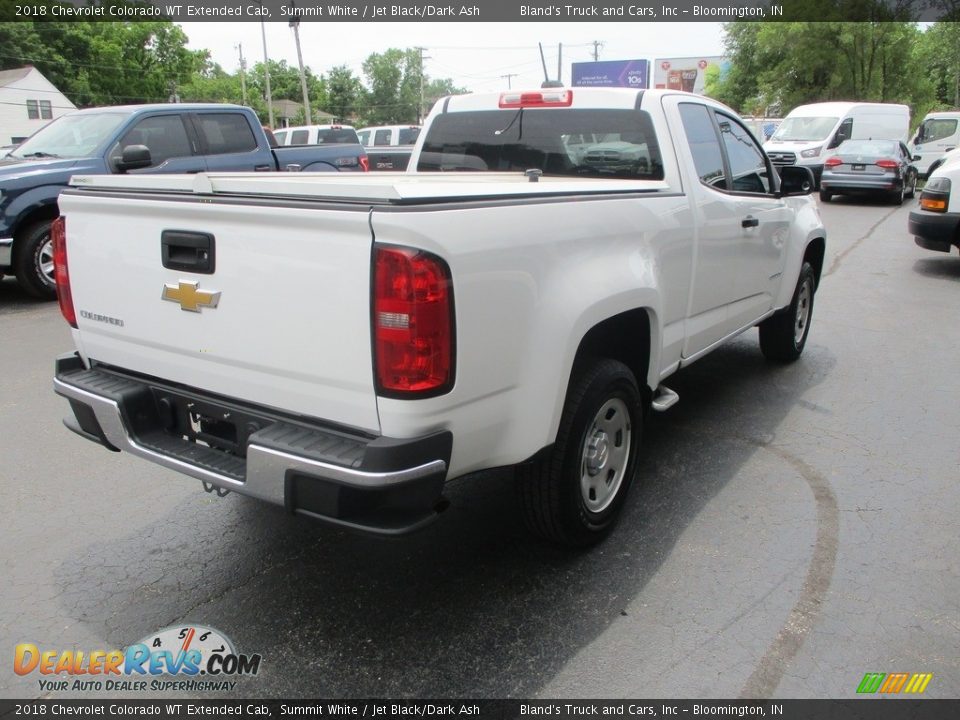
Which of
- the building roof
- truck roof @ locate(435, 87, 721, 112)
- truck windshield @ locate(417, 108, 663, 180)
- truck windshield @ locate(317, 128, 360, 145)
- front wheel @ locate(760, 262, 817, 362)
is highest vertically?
the building roof

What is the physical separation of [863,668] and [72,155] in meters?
8.79

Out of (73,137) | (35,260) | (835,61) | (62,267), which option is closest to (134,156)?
(35,260)

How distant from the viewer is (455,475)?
259 cm

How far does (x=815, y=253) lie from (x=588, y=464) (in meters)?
3.96

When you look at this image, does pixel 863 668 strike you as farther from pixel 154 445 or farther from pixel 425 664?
pixel 154 445

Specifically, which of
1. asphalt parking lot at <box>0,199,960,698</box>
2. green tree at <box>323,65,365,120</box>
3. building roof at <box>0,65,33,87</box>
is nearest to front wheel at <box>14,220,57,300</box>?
asphalt parking lot at <box>0,199,960,698</box>

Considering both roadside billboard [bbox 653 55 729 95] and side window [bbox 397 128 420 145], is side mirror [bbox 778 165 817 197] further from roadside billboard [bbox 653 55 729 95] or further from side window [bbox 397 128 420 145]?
roadside billboard [bbox 653 55 729 95]

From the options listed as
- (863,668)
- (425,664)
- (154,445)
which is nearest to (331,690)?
(425,664)

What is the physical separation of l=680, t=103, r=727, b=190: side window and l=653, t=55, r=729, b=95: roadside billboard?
5874cm

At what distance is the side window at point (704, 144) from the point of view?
13.7 ft

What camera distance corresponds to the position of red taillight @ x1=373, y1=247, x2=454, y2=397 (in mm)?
2258

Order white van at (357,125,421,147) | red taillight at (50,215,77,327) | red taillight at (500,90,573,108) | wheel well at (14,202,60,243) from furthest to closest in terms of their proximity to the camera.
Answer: white van at (357,125,421,147) → wheel well at (14,202,60,243) → red taillight at (500,90,573,108) → red taillight at (50,215,77,327)

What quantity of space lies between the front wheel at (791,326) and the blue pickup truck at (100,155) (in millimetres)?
5549

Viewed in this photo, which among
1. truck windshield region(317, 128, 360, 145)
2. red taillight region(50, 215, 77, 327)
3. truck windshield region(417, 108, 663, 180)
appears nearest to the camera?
red taillight region(50, 215, 77, 327)
